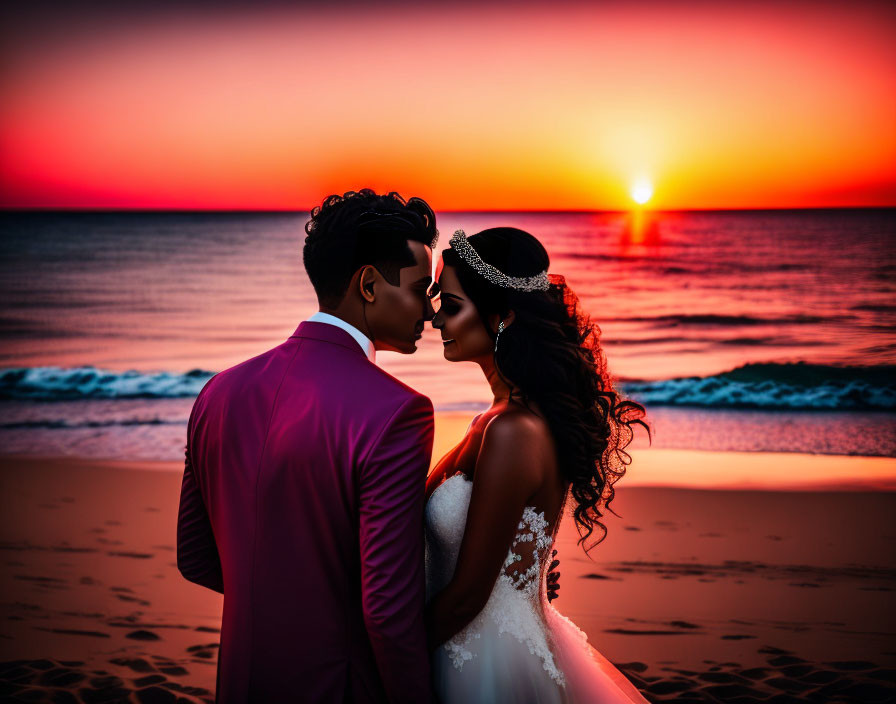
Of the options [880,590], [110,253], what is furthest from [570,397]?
[110,253]

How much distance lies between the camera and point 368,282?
206 centimetres

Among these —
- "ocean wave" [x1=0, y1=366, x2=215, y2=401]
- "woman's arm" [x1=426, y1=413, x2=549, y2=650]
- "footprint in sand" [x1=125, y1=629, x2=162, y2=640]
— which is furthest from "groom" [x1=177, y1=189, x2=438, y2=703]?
"ocean wave" [x1=0, y1=366, x2=215, y2=401]

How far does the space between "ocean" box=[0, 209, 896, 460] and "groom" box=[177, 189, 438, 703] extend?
8.04 meters

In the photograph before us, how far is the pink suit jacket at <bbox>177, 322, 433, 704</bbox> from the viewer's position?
1.84 meters

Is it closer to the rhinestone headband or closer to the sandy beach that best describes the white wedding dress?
the rhinestone headband

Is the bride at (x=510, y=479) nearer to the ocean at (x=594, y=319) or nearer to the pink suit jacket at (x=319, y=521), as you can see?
the pink suit jacket at (x=319, y=521)

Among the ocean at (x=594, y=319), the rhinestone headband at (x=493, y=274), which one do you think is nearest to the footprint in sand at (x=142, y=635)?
the rhinestone headband at (x=493, y=274)

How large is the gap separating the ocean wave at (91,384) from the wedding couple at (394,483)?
1186 centimetres

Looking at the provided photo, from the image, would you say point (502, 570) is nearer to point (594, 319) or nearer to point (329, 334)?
point (329, 334)

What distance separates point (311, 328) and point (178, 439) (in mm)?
9066

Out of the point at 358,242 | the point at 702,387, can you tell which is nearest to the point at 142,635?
the point at 358,242

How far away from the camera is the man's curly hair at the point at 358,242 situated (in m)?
2.04

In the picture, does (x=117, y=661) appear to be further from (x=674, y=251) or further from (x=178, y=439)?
(x=674, y=251)

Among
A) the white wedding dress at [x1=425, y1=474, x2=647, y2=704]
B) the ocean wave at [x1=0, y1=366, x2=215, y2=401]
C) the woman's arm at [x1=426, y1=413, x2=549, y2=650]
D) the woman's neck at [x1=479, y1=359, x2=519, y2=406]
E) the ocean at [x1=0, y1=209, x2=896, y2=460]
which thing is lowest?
the ocean wave at [x1=0, y1=366, x2=215, y2=401]
